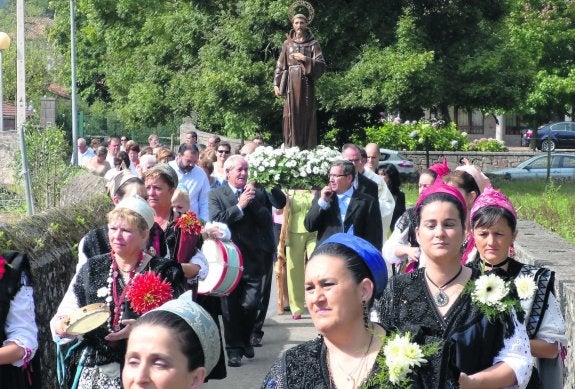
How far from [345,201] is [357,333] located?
26.0 feet

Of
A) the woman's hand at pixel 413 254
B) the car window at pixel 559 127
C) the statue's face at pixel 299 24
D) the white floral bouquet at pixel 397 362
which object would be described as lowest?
the car window at pixel 559 127

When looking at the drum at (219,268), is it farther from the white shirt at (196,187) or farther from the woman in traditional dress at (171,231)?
the white shirt at (196,187)

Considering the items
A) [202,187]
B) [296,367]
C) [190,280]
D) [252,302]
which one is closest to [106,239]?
[190,280]

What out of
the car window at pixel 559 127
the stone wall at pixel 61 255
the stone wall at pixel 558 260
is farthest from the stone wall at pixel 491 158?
the stone wall at pixel 61 255

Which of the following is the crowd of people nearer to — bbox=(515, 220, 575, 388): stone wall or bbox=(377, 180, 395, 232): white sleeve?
bbox=(515, 220, 575, 388): stone wall

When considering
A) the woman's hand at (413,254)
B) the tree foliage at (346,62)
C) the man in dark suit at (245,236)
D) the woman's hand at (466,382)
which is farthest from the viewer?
the tree foliage at (346,62)

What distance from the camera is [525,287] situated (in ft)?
18.2

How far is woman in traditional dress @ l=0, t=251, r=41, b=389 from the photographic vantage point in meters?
5.54

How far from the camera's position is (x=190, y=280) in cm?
742

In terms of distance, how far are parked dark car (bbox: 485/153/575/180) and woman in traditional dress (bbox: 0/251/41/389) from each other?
28.7 m

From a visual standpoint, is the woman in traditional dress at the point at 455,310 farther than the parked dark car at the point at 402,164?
No

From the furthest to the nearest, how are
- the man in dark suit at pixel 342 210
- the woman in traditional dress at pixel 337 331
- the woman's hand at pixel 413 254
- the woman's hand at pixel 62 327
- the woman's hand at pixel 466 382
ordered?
the man in dark suit at pixel 342 210
the woman's hand at pixel 413 254
the woman's hand at pixel 62 327
the woman's hand at pixel 466 382
the woman in traditional dress at pixel 337 331

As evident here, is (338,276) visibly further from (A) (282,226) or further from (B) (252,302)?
(A) (282,226)

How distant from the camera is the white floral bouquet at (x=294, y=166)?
12383mm
